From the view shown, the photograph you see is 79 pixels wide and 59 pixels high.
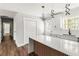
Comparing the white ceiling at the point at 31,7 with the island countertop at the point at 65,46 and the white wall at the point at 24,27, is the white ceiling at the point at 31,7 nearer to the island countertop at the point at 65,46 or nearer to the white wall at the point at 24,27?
the white wall at the point at 24,27

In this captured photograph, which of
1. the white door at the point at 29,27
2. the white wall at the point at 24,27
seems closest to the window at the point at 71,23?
the white wall at the point at 24,27

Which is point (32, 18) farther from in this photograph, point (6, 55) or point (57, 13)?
point (6, 55)

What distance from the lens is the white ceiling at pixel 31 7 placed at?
1332 mm

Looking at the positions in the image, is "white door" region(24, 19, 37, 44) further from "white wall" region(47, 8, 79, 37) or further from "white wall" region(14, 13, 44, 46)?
"white wall" region(47, 8, 79, 37)

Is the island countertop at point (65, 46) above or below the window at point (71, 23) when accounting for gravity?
below

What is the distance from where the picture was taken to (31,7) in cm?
140

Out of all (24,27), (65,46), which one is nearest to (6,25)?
(24,27)

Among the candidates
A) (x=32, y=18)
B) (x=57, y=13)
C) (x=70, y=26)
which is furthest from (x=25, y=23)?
(x=70, y=26)

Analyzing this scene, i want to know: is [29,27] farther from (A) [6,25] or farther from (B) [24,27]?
(A) [6,25]

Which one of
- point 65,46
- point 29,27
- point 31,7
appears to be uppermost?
point 31,7

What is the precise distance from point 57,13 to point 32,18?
356 millimetres

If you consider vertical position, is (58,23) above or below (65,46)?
above

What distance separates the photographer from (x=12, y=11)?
136 cm

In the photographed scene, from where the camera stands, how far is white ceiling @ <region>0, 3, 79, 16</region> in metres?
1.33
